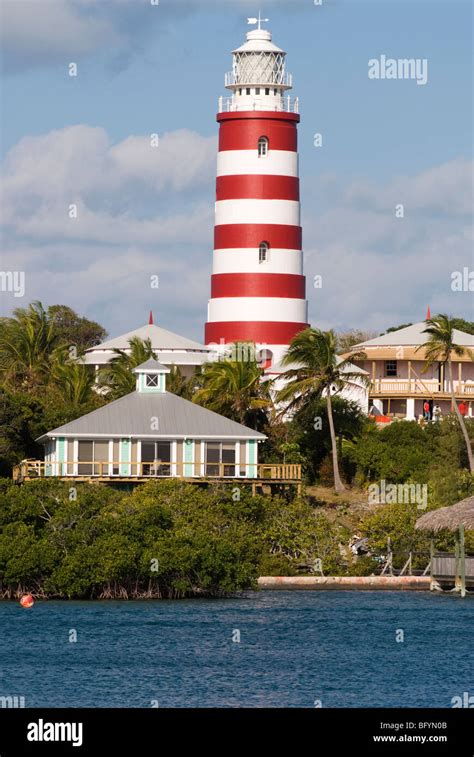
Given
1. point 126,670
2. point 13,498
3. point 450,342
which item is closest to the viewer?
point 126,670

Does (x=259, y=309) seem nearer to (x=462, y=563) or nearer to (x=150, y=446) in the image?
(x=150, y=446)

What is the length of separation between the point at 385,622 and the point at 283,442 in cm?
1989

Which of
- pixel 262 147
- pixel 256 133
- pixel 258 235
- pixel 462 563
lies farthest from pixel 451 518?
pixel 256 133

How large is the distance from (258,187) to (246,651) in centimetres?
3337

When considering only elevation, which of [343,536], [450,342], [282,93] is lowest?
[343,536]

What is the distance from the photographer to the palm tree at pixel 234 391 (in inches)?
2591

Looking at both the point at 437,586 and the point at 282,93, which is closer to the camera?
the point at 437,586

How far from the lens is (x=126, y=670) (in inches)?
1575

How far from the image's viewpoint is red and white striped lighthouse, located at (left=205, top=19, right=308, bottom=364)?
73.2 metres

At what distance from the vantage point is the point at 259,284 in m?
73.2

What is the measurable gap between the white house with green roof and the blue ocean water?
24.9ft

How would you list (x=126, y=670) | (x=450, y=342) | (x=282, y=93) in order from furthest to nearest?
(x=282, y=93) → (x=450, y=342) → (x=126, y=670)
